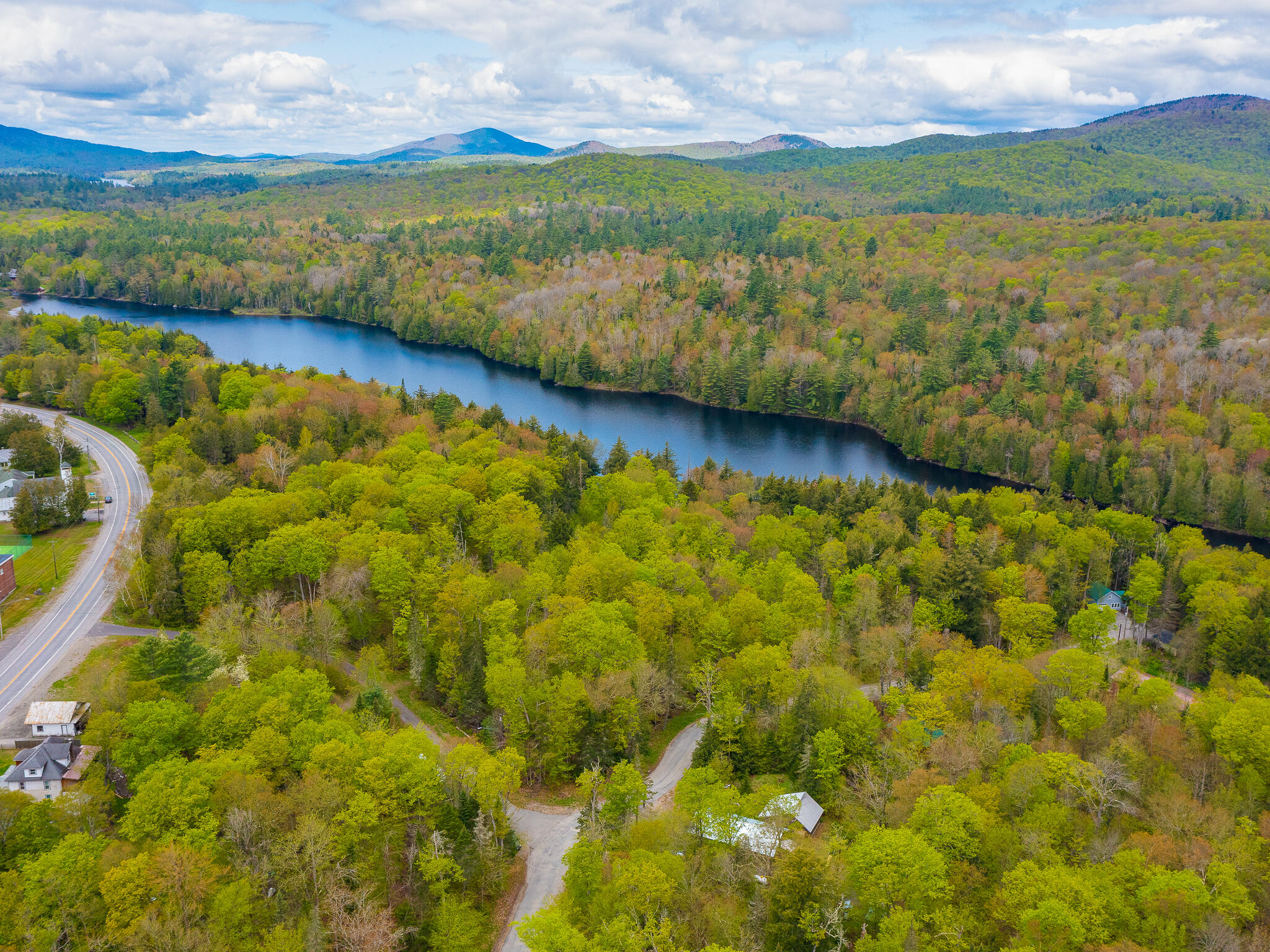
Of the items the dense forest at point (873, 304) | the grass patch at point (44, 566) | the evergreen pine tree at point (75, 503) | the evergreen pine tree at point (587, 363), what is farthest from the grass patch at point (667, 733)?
the evergreen pine tree at point (587, 363)

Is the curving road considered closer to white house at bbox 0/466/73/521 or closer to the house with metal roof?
white house at bbox 0/466/73/521

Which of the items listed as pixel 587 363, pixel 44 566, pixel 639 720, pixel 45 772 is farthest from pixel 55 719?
pixel 587 363

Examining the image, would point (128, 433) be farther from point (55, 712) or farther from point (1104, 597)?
point (1104, 597)

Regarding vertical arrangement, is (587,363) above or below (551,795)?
above

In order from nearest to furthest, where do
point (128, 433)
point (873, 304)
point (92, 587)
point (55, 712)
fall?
1. point (55, 712)
2. point (92, 587)
3. point (128, 433)
4. point (873, 304)

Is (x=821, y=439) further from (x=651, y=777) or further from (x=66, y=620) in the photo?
(x=66, y=620)

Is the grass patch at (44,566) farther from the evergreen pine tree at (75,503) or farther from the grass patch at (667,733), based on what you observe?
the grass patch at (667,733)
